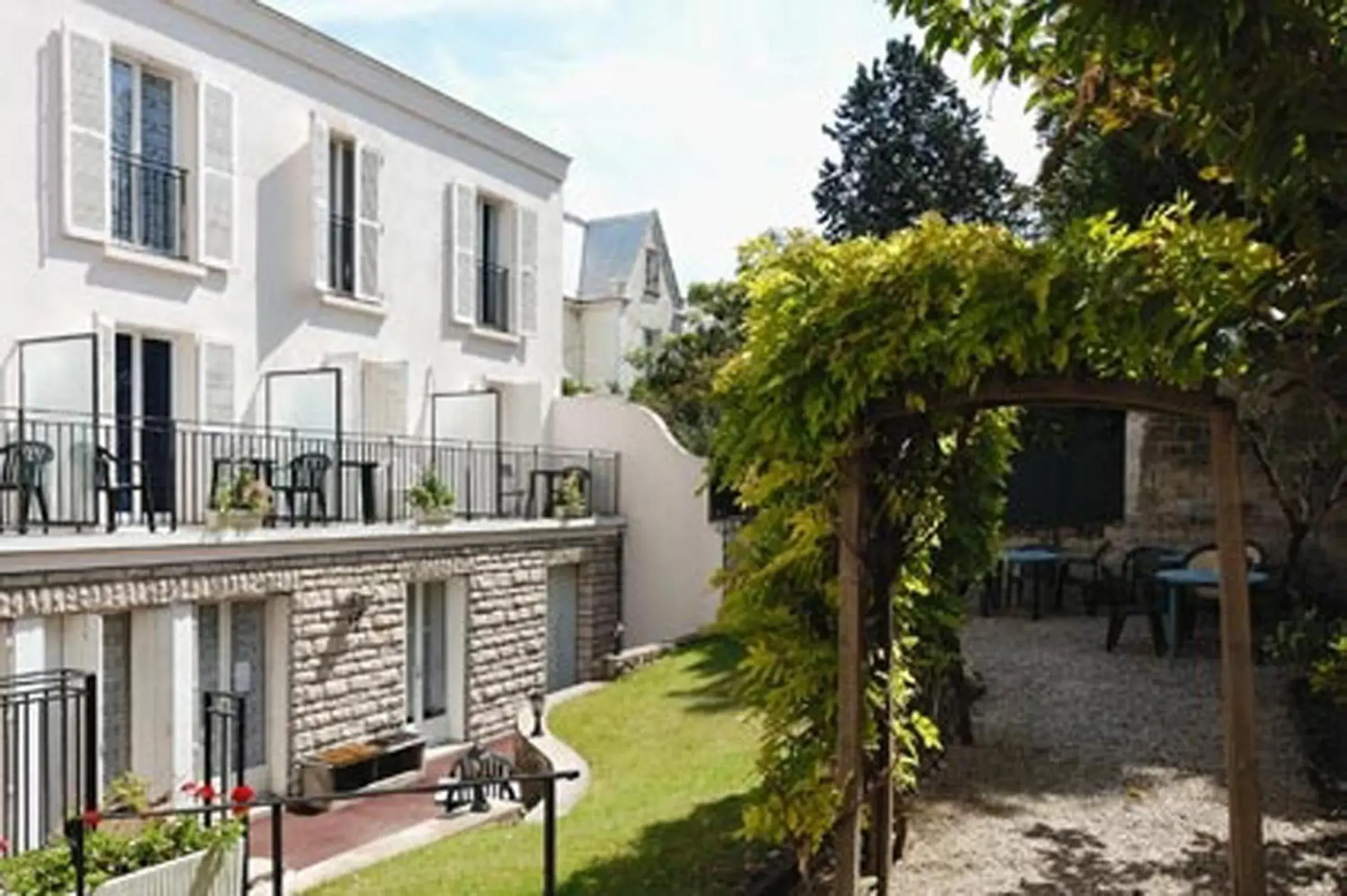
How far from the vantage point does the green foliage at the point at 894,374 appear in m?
3.87

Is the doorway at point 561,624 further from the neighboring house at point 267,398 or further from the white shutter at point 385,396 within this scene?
the white shutter at point 385,396

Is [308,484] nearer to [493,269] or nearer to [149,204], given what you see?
[149,204]

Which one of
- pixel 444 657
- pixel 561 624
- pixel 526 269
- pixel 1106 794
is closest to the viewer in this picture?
pixel 1106 794

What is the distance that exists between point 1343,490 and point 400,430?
36.2ft

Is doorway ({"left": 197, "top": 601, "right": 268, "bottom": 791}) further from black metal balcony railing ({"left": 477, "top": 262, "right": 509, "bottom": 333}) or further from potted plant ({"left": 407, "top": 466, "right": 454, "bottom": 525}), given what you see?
black metal balcony railing ({"left": 477, "top": 262, "right": 509, "bottom": 333})

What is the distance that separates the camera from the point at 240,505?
10.6 meters

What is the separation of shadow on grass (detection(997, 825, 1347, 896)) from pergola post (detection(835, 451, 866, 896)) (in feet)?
3.34

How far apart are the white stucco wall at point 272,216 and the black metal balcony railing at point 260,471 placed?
44 centimetres

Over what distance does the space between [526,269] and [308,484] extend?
6.19m

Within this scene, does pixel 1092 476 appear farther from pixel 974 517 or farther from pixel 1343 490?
pixel 974 517

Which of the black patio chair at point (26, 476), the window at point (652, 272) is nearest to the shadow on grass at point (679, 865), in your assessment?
the black patio chair at point (26, 476)

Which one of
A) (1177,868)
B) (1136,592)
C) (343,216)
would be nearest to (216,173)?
(343,216)

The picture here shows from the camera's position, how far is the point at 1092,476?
51.9ft

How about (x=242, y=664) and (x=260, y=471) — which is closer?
(x=242, y=664)
